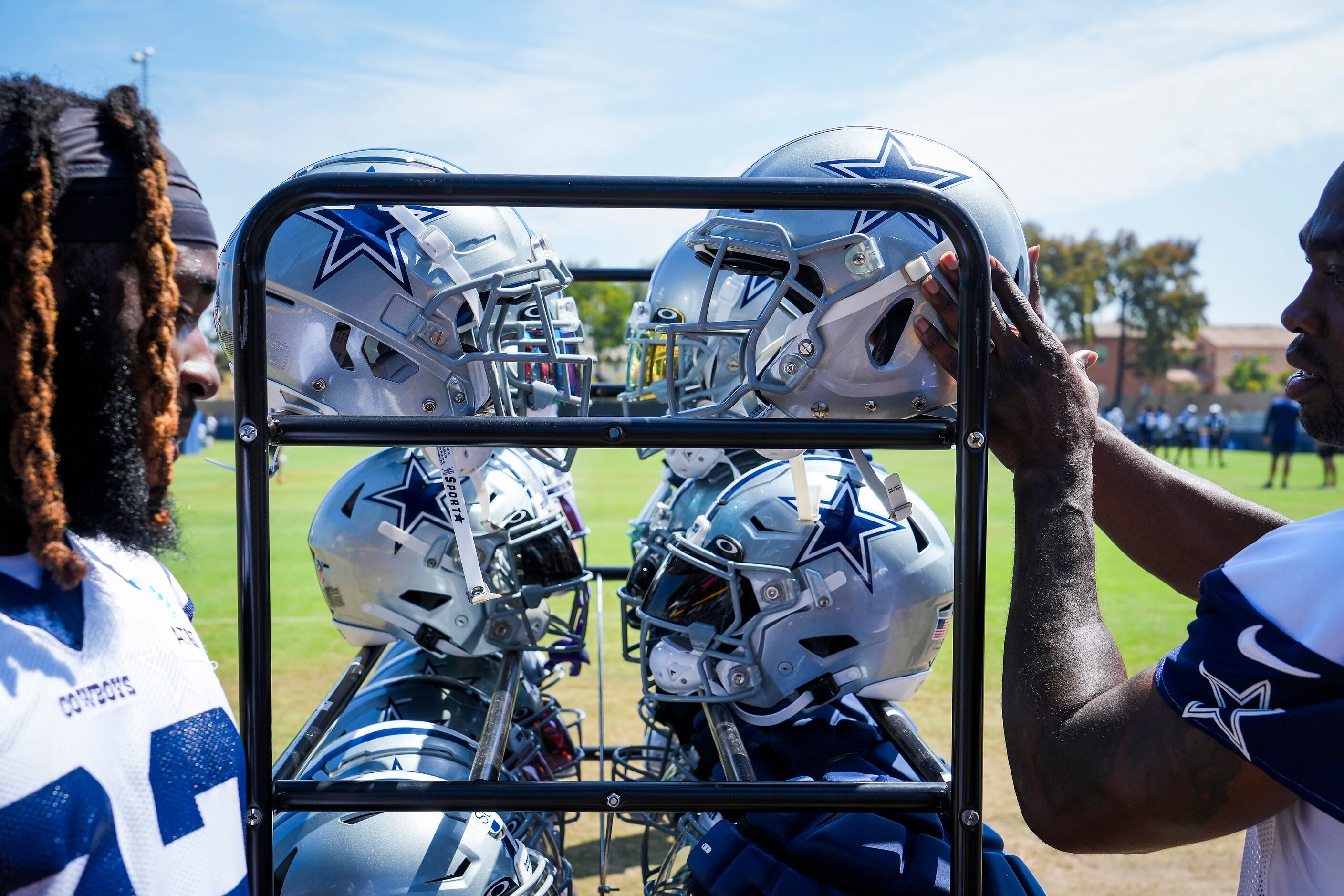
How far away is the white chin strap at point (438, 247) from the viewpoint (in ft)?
6.05

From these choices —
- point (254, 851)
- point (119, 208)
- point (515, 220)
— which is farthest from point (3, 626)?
point (515, 220)

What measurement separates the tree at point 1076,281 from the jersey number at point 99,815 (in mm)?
54703

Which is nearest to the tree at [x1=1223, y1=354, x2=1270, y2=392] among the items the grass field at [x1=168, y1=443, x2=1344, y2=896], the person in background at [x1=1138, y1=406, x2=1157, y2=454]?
the person in background at [x1=1138, y1=406, x2=1157, y2=454]

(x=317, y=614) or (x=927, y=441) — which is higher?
(x=927, y=441)

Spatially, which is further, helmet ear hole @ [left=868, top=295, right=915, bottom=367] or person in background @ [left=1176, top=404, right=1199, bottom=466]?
person in background @ [left=1176, top=404, right=1199, bottom=466]

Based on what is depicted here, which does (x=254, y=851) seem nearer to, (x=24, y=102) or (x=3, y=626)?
(x=3, y=626)

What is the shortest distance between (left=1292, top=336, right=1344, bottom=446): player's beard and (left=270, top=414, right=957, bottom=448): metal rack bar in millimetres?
556

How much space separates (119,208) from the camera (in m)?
1.13

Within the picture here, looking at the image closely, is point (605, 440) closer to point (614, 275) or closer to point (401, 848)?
point (401, 848)

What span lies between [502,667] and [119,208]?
4.69 ft

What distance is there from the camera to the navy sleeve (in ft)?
3.77

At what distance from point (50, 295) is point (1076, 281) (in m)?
57.1

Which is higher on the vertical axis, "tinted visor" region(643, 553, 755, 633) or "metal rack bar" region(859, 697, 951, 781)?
"tinted visor" region(643, 553, 755, 633)

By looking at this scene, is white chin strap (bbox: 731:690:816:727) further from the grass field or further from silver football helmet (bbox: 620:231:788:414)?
the grass field
